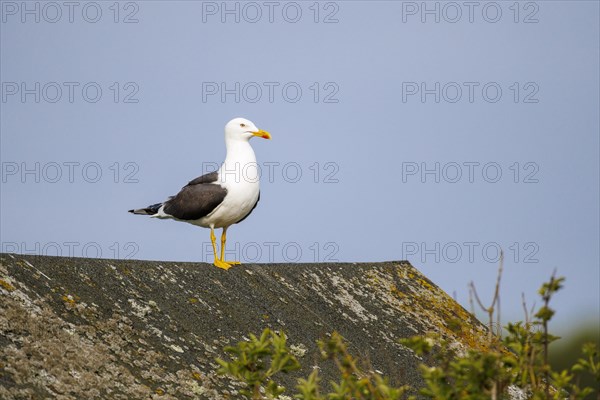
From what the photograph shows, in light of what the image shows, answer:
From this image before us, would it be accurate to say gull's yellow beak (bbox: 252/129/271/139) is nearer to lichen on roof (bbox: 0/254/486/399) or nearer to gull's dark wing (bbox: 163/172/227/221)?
gull's dark wing (bbox: 163/172/227/221)

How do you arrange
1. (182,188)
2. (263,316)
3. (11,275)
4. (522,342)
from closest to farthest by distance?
(522,342), (11,275), (263,316), (182,188)

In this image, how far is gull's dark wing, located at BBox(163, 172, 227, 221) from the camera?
11266 mm

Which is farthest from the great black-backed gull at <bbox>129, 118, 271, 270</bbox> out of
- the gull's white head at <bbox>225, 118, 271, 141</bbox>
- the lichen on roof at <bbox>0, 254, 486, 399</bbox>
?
the lichen on roof at <bbox>0, 254, 486, 399</bbox>

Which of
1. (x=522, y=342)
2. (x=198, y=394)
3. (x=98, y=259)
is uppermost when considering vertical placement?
(x=98, y=259)

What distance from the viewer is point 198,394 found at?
750cm

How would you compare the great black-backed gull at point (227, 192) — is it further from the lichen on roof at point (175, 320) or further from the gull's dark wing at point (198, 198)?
the lichen on roof at point (175, 320)

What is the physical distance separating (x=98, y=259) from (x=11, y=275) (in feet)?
3.85

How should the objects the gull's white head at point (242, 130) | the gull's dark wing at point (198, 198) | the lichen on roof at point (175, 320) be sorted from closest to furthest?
the lichen on roof at point (175, 320), the gull's dark wing at point (198, 198), the gull's white head at point (242, 130)

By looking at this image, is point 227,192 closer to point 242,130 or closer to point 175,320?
point 242,130

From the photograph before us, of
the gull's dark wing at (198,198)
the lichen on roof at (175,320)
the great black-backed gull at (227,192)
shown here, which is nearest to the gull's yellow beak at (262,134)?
the great black-backed gull at (227,192)

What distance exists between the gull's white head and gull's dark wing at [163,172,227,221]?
0.60m

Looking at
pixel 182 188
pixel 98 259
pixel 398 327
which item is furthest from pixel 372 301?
pixel 98 259

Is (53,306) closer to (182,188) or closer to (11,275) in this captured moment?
(11,275)

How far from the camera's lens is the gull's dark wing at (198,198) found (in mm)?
11266
